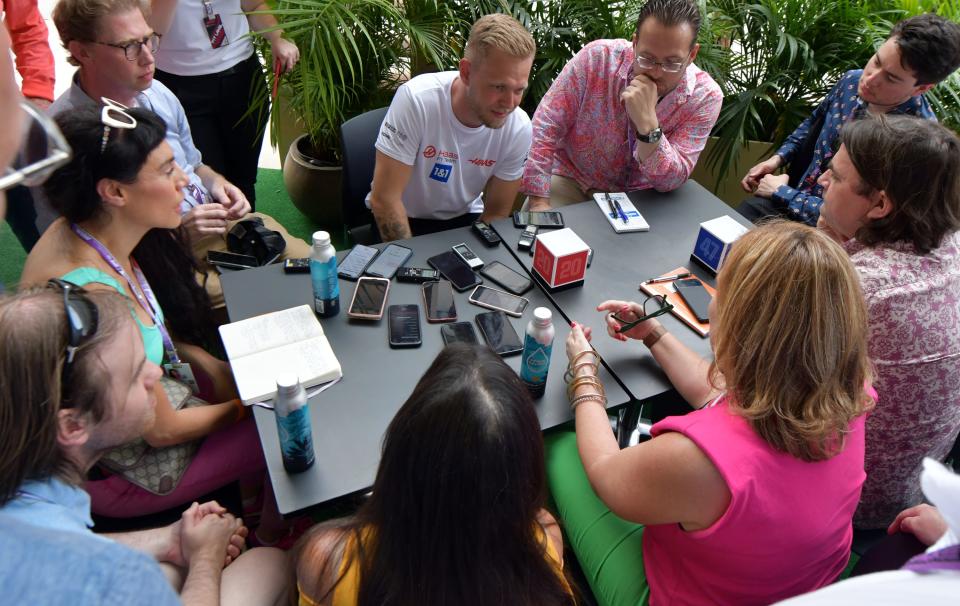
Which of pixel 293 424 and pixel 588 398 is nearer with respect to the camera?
pixel 293 424

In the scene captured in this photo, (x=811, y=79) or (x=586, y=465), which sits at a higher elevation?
(x=811, y=79)

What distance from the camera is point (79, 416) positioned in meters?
1.26

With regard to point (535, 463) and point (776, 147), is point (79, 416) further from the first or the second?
point (776, 147)

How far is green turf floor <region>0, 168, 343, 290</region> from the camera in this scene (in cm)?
308

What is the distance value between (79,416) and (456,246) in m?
1.22

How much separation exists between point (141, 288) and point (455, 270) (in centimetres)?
95

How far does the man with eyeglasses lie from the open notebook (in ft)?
1.95

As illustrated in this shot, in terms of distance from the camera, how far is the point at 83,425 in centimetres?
127

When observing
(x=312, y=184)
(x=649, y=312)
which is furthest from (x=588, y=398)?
(x=312, y=184)

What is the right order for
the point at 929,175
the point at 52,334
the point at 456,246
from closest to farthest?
the point at 52,334, the point at 929,175, the point at 456,246

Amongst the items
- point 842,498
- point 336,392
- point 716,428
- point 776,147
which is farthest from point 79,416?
point 776,147

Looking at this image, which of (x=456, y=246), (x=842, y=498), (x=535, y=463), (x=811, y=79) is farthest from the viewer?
(x=811, y=79)

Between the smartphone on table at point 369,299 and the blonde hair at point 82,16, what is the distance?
1.19m

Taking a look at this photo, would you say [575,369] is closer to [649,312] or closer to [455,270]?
[649,312]
